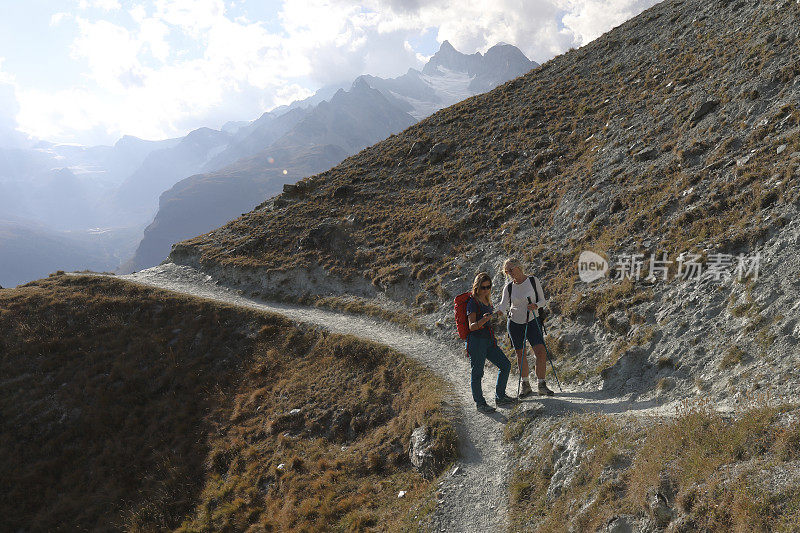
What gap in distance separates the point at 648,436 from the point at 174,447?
19136mm

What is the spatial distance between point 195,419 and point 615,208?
23.0 m

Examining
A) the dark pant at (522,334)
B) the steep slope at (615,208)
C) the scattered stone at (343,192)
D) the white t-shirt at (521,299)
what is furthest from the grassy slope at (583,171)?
the white t-shirt at (521,299)

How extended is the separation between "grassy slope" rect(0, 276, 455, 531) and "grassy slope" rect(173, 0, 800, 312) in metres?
7.42

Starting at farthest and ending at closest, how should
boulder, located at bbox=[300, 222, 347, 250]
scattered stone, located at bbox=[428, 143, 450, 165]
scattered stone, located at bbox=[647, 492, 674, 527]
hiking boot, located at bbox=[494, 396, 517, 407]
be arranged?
scattered stone, located at bbox=[428, 143, 450, 165], boulder, located at bbox=[300, 222, 347, 250], hiking boot, located at bbox=[494, 396, 517, 407], scattered stone, located at bbox=[647, 492, 674, 527]

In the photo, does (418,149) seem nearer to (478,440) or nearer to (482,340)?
(482,340)

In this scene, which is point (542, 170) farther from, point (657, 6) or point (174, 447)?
point (657, 6)

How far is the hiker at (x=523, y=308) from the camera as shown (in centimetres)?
1102

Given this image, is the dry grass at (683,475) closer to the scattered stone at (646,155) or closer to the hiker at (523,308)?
the hiker at (523,308)

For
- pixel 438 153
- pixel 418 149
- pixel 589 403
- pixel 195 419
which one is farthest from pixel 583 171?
pixel 195 419

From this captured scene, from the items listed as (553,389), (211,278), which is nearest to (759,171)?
(553,389)

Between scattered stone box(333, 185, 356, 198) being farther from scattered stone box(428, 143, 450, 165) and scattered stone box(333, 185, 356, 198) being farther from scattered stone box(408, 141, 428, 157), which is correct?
scattered stone box(428, 143, 450, 165)

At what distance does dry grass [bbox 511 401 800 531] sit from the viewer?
18.5ft


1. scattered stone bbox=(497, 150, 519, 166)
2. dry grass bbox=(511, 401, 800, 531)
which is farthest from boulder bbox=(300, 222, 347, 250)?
dry grass bbox=(511, 401, 800, 531)

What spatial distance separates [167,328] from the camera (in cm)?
2573
